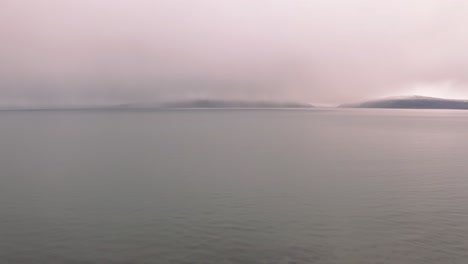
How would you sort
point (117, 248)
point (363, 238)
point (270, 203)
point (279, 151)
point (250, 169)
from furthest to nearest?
point (279, 151) < point (250, 169) < point (270, 203) < point (363, 238) < point (117, 248)

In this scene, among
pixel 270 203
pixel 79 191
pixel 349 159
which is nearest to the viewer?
pixel 270 203

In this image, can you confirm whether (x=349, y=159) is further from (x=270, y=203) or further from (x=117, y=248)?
(x=117, y=248)

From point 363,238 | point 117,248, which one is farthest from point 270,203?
point 117,248

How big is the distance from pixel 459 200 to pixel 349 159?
3243cm

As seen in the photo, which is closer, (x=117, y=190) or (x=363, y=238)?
(x=363, y=238)

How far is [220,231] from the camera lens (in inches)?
1195

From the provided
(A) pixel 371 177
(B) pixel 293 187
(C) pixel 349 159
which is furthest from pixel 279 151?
(B) pixel 293 187

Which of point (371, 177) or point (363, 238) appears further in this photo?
point (371, 177)

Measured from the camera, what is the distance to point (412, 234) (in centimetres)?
3005

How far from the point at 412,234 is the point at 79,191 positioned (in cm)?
3712

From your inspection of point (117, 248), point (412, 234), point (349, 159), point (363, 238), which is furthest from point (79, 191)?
point (349, 159)

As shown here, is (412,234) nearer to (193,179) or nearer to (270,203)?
(270,203)

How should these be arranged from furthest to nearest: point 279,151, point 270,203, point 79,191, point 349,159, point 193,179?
point 279,151 → point 349,159 → point 193,179 → point 79,191 → point 270,203

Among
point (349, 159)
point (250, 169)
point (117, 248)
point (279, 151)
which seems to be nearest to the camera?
point (117, 248)
